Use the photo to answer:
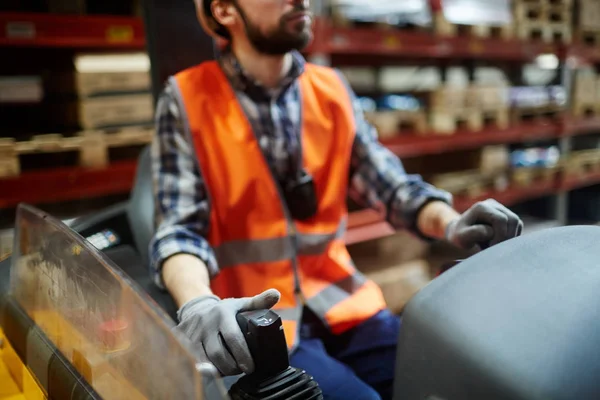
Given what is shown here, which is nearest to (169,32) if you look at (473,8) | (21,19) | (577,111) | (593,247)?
(21,19)

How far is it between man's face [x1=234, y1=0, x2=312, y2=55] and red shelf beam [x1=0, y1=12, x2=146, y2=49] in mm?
1461

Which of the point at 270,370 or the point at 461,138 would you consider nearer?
the point at 270,370

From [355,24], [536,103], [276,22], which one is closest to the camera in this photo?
[276,22]

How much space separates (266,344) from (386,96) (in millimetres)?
3942

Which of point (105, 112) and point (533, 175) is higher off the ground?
point (105, 112)

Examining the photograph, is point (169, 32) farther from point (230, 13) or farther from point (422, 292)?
point (422, 292)

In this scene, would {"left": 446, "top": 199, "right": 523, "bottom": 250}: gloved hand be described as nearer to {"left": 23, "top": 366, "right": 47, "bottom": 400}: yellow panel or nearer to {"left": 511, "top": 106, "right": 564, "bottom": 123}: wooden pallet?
{"left": 23, "top": 366, "right": 47, "bottom": 400}: yellow panel

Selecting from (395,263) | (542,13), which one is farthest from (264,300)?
(542,13)

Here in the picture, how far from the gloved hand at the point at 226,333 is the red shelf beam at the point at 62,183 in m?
1.89

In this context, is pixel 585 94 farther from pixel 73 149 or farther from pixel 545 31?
pixel 73 149

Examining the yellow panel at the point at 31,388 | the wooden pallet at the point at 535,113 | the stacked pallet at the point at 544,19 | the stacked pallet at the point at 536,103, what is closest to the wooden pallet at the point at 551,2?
the stacked pallet at the point at 544,19

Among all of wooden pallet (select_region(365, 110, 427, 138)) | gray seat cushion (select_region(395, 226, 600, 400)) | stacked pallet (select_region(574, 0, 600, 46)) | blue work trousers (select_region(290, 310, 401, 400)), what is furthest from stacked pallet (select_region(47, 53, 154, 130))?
stacked pallet (select_region(574, 0, 600, 46))

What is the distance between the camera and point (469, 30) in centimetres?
415

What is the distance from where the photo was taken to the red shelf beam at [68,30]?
234 cm
